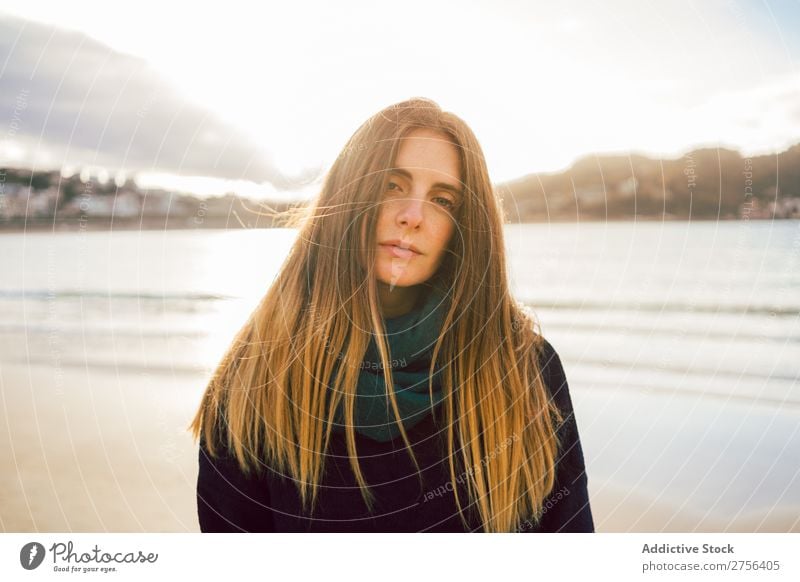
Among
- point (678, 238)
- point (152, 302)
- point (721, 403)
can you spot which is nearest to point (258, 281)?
point (721, 403)

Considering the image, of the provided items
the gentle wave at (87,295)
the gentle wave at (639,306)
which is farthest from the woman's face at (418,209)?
the gentle wave at (639,306)

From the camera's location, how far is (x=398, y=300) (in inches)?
66.5

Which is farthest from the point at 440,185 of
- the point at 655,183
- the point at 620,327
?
the point at 620,327

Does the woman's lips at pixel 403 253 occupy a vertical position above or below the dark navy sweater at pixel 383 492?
above

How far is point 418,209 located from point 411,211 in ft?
0.06

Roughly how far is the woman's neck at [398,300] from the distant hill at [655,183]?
0.38 metres

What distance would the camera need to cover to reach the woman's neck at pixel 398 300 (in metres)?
1.68

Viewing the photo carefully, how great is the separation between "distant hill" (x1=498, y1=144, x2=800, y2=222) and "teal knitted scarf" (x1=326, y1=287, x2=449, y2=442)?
1.51 feet

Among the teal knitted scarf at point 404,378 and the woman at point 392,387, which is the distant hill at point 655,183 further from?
the teal knitted scarf at point 404,378

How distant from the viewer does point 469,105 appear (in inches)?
68.9

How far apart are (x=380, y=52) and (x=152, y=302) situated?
3.73 meters

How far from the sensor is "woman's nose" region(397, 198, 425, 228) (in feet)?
5.25

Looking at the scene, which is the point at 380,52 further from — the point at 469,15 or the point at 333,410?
the point at 333,410
